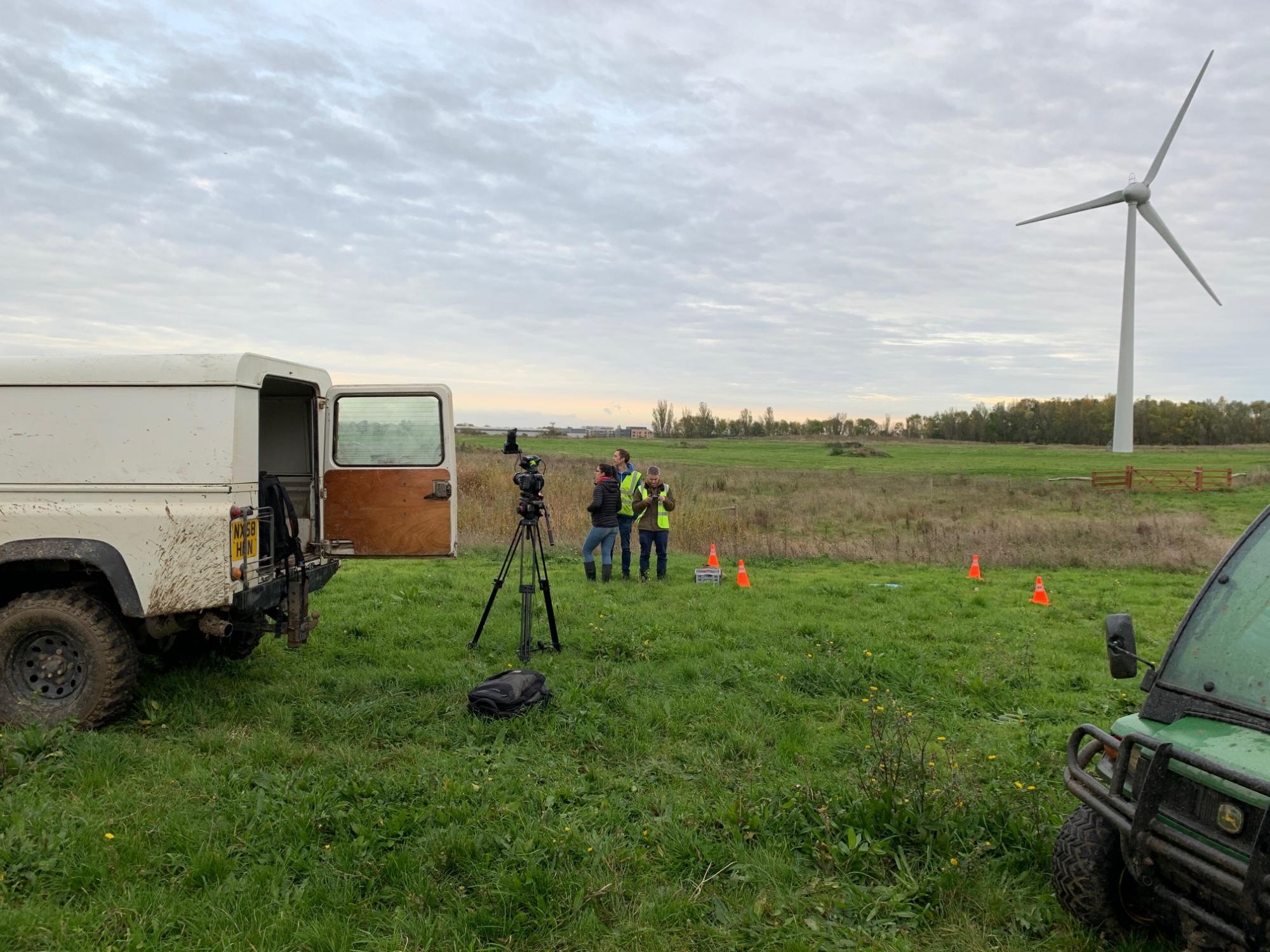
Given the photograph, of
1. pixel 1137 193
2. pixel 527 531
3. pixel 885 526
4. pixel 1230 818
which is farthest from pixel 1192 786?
pixel 1137 193

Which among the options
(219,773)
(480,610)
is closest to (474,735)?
(219,773)

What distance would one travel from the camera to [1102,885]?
3.06 metres

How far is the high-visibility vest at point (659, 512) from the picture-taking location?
1134 centimetres

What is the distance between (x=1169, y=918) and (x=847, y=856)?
4.25ft

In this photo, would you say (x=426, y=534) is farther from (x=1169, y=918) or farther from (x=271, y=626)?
(x=1169, y=918)

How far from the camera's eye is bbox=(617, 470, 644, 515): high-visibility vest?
37.6 feet

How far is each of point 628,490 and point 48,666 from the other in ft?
24.3

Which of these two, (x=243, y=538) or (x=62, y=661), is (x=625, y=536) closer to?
Result: (x=243, y=538)

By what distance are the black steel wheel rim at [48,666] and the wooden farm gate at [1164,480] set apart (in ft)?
133

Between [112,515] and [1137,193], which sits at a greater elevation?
[1137,193]

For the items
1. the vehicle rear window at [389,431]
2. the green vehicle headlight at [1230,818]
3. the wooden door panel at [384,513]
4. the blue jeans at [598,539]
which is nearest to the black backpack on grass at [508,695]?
the wooden door panel at [384,513]

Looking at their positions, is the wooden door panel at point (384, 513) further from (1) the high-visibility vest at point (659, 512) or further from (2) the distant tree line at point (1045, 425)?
(2) the distant tree line at point (1045, 425)

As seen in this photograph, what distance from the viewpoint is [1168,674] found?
10.5 ft

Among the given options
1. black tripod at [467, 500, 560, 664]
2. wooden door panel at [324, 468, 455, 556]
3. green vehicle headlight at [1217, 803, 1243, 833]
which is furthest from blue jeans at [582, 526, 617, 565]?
green vehicle headlight at [1217, 803, 1243, 833]
